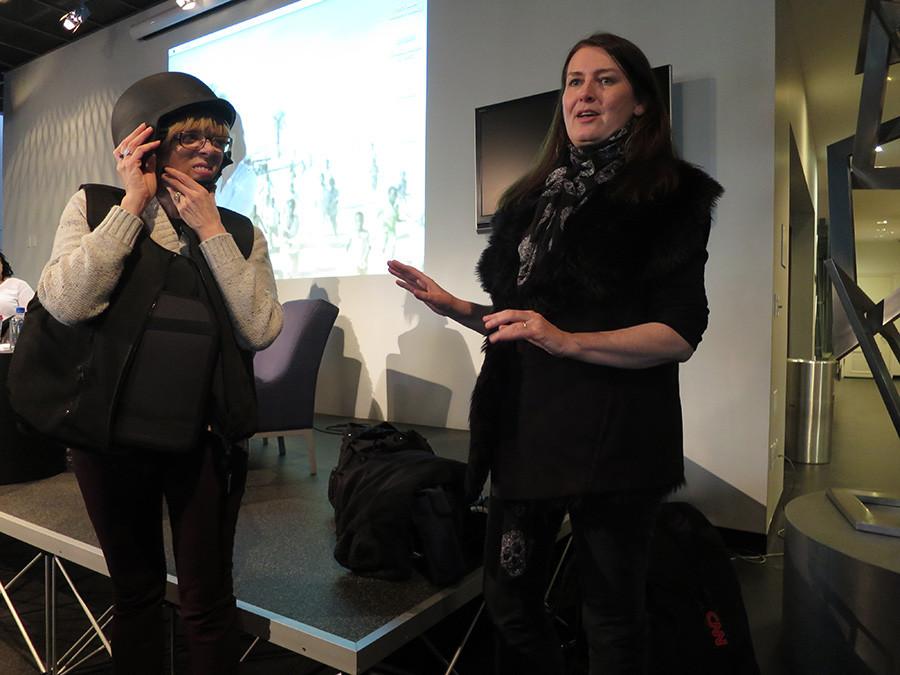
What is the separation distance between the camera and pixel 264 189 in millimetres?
4566

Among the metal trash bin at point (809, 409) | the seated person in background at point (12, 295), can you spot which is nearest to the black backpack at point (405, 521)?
the metal trash bin at point (809, 409)

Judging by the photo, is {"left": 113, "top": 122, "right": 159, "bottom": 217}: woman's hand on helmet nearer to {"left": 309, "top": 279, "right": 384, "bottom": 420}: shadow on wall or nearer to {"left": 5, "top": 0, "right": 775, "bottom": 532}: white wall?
{"left": 5, "top": 0, "right": 775, "bottom": 532}: white wall

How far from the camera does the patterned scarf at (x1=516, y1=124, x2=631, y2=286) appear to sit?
104 centimetres

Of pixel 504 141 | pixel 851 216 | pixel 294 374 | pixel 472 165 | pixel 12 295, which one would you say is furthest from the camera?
pixel 12 295

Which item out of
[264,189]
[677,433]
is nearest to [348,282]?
[264,189]

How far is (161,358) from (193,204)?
0.89 feet

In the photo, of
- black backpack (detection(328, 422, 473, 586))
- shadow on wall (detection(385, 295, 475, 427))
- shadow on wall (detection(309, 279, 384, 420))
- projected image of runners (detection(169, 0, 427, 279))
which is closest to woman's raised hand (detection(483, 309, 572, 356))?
black backpack (detection(328, 422, 473, 586))

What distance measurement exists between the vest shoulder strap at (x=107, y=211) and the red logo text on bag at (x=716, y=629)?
1.40 m

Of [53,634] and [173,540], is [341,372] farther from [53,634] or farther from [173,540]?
[173,540]

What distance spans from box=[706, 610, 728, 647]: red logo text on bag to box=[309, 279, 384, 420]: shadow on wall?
2799mm

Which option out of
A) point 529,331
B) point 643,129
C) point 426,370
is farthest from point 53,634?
point 426,370

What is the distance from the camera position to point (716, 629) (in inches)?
60.6

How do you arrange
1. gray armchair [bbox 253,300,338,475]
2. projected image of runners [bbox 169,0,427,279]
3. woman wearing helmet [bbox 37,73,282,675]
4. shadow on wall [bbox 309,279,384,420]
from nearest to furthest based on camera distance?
woman wearing helmet [bbox 37,73,282,675] → gray armchair [bbox 253,300,338,475] → projected image of runners [bbox 169,0,427,279] → shadow on wall [bbox 309,279,384,420]

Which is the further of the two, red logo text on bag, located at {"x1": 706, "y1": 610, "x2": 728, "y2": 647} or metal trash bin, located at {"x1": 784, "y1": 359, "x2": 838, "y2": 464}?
metal trash bin, located at {"x1": 784, "y1": 359, "x2": 838, "y2": 464}
